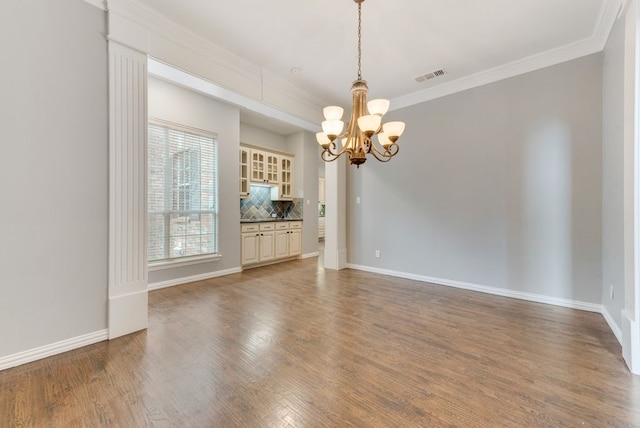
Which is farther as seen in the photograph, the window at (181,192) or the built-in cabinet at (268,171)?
the built-in cabinet at (268,171)

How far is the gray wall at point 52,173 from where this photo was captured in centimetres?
186

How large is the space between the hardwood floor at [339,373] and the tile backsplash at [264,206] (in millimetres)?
2990

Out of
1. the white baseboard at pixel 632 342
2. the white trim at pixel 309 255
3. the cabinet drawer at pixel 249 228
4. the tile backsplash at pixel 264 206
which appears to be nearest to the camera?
the white baseboard at pixel 632 342

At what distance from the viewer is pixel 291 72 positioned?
3459 mm

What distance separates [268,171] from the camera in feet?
18.6

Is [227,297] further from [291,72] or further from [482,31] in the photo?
[482,31]

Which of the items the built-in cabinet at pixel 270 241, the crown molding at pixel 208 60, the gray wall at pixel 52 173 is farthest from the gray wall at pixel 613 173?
the built-in cabinet at pixel 270 241

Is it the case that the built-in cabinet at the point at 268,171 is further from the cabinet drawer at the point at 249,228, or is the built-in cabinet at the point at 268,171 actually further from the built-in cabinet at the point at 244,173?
the cabinet drawer at the point at 249,228

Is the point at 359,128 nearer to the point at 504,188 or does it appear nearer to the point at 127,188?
the point at 127,188

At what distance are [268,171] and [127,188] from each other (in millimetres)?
3449

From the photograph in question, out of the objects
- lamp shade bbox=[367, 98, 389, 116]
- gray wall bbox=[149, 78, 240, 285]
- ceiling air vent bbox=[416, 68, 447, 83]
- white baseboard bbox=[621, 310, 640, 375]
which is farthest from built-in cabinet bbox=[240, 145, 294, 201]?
white baseboard bbox=[621, 310, 640, 375]

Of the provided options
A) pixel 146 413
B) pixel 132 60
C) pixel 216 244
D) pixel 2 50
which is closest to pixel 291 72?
pixel 132 60

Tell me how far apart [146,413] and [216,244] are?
315 cm

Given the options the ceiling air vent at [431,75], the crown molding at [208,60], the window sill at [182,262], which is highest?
the ceiling air vent at [431,75]
